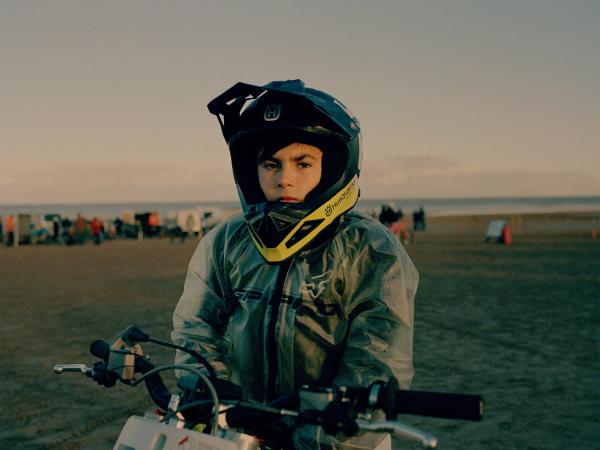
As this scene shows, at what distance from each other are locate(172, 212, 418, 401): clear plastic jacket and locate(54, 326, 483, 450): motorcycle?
232 millimetres

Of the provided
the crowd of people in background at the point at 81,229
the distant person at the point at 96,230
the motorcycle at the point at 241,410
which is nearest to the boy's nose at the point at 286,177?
the motorcycle at the point at 241,410

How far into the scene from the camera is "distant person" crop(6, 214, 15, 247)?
113ft

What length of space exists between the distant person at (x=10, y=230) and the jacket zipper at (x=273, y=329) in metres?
34.4

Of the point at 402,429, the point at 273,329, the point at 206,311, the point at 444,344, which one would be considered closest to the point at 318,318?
the point at 273,329

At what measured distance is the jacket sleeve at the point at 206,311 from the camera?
2754mm

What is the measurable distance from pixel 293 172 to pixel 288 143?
0.11m

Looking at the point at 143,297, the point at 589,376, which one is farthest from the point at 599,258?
the point at 589,376

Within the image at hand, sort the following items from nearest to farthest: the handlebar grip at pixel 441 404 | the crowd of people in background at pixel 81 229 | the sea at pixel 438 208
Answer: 1. the handlebar grip at pixel 441 404
2. the crowd of people in background at pixel 81 229
3. the sea at pixel 438 208

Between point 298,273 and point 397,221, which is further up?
point 298,273

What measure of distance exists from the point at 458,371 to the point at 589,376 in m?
1.29

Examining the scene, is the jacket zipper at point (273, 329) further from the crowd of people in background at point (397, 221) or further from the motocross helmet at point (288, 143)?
the crowd of people in background at point (397, 221)

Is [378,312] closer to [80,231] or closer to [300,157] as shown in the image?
[300,157]

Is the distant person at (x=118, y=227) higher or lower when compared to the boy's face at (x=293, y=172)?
lower

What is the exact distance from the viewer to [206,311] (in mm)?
2822
